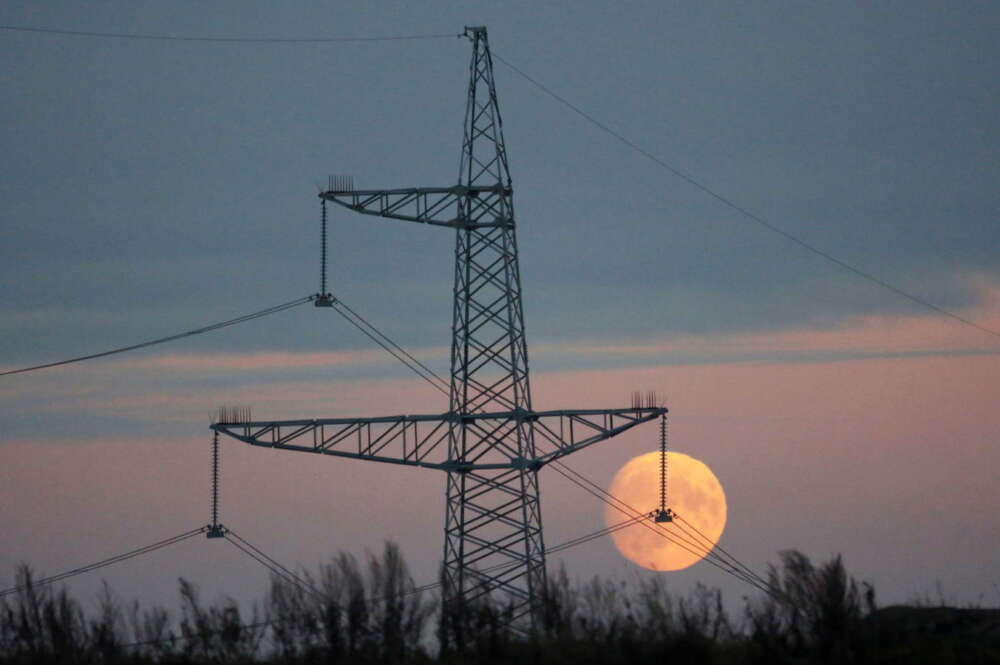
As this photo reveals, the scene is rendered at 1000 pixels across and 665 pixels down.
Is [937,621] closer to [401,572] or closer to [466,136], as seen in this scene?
[401,572]

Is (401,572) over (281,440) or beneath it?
beneath

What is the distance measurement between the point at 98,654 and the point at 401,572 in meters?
10.2

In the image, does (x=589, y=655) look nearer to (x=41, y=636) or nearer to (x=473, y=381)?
(x=473, y=381)

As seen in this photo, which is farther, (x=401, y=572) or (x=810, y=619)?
(x=401, y=572)

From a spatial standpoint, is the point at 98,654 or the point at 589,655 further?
the point at 98,654

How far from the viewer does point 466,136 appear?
62594 millimetres

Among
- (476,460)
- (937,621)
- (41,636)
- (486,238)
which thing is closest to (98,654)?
(41,636)

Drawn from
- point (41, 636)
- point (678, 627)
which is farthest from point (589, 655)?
point (41, 636)

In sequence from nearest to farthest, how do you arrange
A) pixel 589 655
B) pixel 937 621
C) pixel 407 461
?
pixel 589 655 < pixel 937 621 < pixel 407 461

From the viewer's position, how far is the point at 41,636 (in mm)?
60844

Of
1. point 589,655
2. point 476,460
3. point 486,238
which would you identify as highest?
point 486,238

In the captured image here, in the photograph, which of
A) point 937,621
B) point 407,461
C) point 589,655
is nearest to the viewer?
point 589,655

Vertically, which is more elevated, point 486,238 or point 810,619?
point 486,238

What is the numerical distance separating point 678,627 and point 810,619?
3.95 metres
